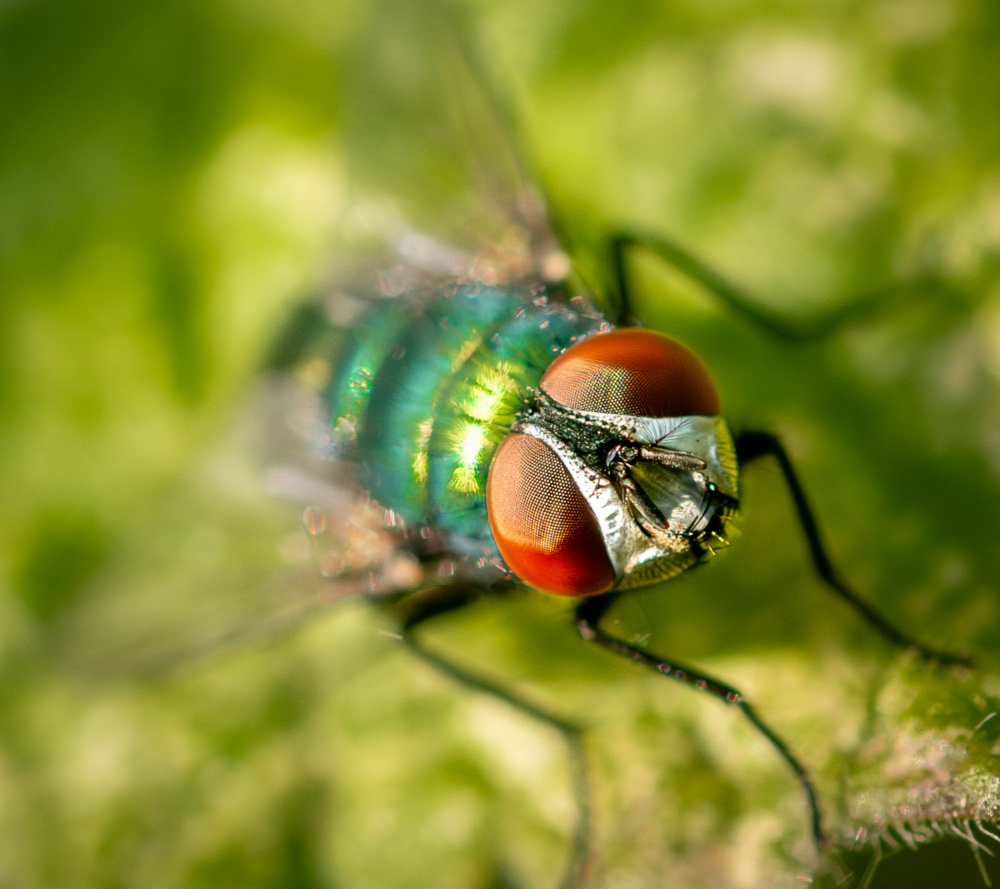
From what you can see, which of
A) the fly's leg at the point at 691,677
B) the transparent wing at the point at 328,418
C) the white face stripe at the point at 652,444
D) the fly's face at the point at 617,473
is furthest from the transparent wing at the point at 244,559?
the white face stripe at the point at 652,444

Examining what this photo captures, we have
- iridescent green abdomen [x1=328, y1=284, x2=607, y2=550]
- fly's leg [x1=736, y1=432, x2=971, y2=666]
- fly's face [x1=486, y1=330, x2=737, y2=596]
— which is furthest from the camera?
iridescent green abdomen [x1=328, y1=284, x2=607, y2=550]

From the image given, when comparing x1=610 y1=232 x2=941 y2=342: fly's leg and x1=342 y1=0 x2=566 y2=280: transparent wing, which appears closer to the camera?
x1=610 y1=232 x2=941 y2=342: fly's leg

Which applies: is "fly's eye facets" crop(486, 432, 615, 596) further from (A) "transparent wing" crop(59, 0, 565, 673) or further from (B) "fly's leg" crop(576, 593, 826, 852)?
(A) "transparent wing" crop(59, 0, 565, 673)

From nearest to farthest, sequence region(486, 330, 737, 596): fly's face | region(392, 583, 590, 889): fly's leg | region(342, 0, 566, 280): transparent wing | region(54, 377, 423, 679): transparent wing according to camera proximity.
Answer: region(486, 330, 737, 596): fly's face, region(392, 583, 590, 889): fly's leg, region(54, 377, 423, 679): transparent wing, region(342, 0, 566, 280): transparent wing

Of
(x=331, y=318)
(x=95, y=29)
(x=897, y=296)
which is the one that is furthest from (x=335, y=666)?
(x=95, y=29)

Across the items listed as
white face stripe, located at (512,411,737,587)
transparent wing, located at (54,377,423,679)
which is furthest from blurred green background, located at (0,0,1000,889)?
white face stripe, located at (512,411,737,587)

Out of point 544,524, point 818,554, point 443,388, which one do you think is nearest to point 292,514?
point 443,388

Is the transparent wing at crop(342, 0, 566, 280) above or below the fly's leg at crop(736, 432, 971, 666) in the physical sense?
above
